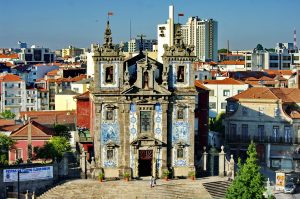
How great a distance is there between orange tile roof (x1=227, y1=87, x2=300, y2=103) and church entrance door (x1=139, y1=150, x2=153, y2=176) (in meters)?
19.3

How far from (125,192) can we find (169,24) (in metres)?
37.0

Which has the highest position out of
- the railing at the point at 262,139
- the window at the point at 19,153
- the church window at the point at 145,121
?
the church window at the point at 145,121

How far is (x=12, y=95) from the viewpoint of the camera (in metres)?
126

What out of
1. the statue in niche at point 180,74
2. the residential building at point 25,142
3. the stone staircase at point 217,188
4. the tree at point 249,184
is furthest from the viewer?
the residential building at point 25,142

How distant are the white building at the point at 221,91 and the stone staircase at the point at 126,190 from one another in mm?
36825

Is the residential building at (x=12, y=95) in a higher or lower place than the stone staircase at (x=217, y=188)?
higher

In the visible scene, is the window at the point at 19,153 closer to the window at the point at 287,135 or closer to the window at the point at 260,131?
the window at the point at 260,131

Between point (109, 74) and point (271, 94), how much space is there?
75.5 feet

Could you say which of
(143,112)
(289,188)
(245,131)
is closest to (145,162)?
(143,112)

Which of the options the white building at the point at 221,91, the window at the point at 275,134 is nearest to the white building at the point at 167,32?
the white building at the point at 221,91

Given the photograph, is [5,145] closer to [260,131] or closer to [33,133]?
[33,133]

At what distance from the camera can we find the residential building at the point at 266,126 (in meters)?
73.2

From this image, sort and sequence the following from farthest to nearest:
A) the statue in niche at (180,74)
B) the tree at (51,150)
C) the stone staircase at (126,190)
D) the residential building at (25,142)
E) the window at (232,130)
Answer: the window at (232,130)
the residential building at (25,142)
the tree at (51,150)
the statue in niche at (180,74)
the stone staircase at (126,190)

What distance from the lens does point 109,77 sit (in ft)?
194
